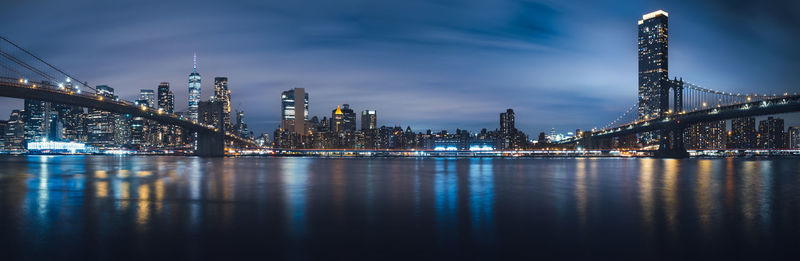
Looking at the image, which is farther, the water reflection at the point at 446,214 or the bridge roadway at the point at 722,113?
the bridge roadway at the point at 722,113

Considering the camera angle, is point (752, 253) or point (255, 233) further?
point (255, 233)

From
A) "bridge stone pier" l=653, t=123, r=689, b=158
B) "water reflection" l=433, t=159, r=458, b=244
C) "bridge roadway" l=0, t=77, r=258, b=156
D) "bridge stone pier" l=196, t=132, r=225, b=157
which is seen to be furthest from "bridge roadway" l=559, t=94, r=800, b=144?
"bridge roadway" l=0, t=77, r=258, b=156

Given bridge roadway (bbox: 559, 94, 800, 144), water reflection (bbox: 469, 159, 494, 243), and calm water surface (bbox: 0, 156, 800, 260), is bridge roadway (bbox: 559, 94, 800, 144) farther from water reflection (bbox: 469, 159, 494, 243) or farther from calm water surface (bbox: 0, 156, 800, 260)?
water reflection (bbox: 469, 159, 494, 243)

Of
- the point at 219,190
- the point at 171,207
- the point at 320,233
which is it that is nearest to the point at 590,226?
the point at 320,233

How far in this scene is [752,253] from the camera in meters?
11.5

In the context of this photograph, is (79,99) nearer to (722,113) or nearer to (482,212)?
(482,212)

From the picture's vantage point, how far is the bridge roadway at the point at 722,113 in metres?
77.9

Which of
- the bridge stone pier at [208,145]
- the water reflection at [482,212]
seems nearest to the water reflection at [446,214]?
the water reflection at [482,212]

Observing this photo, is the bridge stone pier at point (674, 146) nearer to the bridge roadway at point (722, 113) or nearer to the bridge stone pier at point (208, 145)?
the bridge roadway at point (722, 113)

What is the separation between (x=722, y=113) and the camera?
88000mm

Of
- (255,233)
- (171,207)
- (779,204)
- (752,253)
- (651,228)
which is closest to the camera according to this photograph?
(752,253)

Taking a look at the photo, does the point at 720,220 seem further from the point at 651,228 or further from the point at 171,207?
the point at 171,207

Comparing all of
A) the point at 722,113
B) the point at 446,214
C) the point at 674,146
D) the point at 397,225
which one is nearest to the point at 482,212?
the point at 446,214

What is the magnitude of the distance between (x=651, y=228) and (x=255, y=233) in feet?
39.2
